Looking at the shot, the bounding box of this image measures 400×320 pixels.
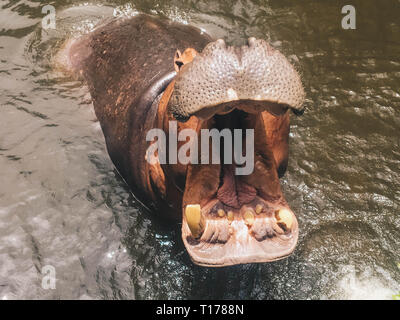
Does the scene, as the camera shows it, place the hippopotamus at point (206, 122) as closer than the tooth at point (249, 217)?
Yes

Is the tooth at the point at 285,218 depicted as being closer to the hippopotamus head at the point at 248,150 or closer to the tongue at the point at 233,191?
the hippopotamus head at the point at 248,150

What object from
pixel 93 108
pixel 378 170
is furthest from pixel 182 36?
pixel 378 170

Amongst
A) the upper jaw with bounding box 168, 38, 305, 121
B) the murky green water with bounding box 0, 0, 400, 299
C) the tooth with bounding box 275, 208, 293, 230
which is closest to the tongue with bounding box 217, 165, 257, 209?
the tooth with bounding box 275, 208, 293, 230

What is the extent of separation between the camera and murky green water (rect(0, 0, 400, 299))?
3100 millimetres

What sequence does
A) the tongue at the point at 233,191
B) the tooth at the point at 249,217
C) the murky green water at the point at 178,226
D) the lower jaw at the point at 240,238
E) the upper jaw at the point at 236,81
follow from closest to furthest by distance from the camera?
the upper jaw at the point at 236,81 < the lower jaw at the point at 240,238 < the tooth at the point at 249,217 < the tongue at the point at 233,191 < the murky green water at the point at 178,226

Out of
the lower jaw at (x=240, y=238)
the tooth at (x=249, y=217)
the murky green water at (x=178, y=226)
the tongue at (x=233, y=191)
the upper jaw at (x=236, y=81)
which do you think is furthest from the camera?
the murky green water at (x=178, y=226)

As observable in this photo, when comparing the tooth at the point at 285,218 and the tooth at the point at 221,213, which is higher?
the tooth at the point at 221,213

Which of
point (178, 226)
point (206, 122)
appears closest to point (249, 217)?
point (206, 122)

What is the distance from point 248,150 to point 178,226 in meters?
1.09

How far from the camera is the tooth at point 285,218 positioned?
7.78 ft

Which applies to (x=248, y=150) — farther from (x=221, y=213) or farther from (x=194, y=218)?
(x=194, y=218)

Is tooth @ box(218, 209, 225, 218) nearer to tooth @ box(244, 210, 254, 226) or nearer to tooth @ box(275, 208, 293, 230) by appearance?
tooth @ box(244, 210, 254, 226)

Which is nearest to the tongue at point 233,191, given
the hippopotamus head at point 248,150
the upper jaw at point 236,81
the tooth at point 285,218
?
the hippopotamus head at point 248,150

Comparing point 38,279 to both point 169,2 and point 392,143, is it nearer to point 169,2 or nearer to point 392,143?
point 392,143
